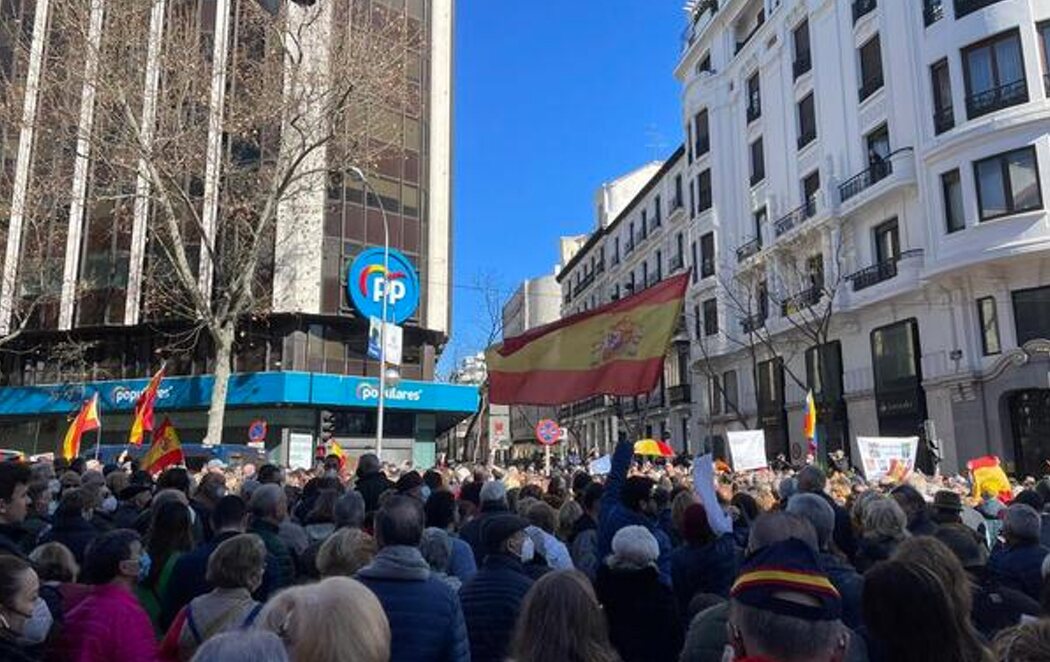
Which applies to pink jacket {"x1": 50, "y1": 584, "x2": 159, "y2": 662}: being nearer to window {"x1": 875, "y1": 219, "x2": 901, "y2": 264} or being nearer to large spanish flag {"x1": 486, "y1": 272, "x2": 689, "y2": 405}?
large spanish flag {"x1": 486, "y1": 272, "x2": 689, "y2": 405}

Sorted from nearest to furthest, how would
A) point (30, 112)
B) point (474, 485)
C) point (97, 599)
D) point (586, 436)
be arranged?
1. point (97, 599)
2. point (474, 485)
3. point (30, 112)
4. point (586, 436)

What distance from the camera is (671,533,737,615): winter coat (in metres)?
5.09

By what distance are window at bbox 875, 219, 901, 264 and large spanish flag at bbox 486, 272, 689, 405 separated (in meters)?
22.2

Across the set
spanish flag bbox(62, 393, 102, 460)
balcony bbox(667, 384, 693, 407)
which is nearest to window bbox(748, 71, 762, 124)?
balcony bbox(667, 384, 693, 407)

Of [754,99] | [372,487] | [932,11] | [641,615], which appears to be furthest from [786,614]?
[754,99]

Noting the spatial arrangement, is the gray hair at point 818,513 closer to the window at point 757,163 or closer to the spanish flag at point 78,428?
the spanish flag at point 78,428

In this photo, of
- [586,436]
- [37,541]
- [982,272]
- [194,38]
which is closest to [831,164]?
[982,272]

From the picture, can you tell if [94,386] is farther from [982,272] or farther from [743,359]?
[982,272]

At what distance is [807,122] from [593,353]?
28380 millimetres

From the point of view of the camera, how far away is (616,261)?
199 feet

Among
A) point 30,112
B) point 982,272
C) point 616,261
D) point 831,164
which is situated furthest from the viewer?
point 616,261

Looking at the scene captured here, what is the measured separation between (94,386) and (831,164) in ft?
105

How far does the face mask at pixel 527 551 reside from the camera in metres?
4.61

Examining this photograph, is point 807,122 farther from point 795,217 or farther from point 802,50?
point 795,217
